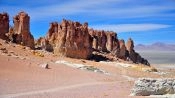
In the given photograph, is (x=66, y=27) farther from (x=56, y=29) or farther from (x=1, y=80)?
(x=1, y=80)

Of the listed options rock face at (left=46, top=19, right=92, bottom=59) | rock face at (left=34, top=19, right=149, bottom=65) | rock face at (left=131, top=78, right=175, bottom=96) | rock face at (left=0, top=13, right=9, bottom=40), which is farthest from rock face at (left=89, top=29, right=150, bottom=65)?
rock face at (left=131, top=78, right=175, bottom=96)

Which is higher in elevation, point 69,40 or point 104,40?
point 104,40

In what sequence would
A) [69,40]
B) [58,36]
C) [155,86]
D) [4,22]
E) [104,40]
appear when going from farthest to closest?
[104,40]
[58,36]
[69,40]
[4,22]
[155,86]

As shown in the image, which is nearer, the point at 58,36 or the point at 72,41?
the point at 72,41

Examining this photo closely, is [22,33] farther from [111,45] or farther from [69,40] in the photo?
[111,45]

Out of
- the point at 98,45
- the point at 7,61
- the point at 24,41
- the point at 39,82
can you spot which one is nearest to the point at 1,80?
the point at 39,82

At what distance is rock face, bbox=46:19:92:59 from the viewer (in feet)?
199

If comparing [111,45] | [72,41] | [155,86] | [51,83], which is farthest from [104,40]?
[155,86]

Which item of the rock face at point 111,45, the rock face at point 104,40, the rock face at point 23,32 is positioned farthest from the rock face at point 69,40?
the rock face at point 111,45

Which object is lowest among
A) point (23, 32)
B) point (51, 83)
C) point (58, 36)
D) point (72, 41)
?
point (51, 83)

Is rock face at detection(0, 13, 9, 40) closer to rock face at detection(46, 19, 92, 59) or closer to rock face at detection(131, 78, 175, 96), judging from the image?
rock face at detection(46, 19, 92, 59)

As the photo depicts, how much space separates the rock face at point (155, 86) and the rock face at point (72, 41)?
40570 millimetres

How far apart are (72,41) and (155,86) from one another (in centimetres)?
4266

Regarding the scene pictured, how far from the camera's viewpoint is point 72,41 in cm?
6131
